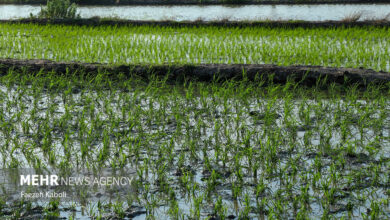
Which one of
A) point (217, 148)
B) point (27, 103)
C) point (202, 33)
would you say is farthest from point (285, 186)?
point (202, 33)

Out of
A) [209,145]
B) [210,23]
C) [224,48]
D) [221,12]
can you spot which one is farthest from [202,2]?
[209,145]

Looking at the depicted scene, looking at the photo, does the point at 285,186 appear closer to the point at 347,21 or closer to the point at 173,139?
the point at 173,139

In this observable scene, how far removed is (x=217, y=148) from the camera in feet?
10.2

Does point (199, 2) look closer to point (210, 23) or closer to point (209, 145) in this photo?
point (210, 23)

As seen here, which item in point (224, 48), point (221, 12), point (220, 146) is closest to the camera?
point (220, 146)

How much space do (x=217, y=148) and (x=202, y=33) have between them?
5.82 metres

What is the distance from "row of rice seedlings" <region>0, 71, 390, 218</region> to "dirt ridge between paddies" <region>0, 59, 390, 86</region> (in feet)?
0.52

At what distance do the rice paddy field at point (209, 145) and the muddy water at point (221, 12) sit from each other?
601cm

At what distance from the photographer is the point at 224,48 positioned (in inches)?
262

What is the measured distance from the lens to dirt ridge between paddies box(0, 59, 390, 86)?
4936mm

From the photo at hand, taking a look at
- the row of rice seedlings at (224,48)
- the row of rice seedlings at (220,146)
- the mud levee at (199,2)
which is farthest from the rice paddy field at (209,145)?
the mud levee at (199,2)

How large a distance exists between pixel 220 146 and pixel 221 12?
10.2 m

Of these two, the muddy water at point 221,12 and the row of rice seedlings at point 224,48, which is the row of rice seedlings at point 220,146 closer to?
the row of rice seedlings at point 224,48

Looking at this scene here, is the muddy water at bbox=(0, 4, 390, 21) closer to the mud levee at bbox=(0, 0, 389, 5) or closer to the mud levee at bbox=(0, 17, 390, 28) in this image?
the mud levee at bbox=(0, 0, 389, 5)
